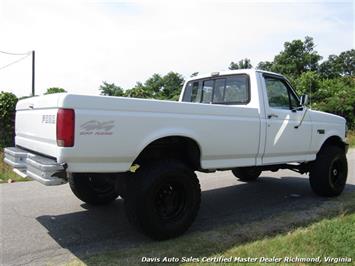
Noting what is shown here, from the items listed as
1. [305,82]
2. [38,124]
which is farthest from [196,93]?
[305,82]

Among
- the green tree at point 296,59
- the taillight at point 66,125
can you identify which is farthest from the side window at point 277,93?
the green tree at point 296,59

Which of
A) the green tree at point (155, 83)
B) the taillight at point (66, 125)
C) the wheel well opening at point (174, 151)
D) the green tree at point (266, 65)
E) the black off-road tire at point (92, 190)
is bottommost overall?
the black off-road tire at point (92, 190)

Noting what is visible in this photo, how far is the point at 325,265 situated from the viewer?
4160 millimetres

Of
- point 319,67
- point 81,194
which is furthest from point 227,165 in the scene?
point 319,67

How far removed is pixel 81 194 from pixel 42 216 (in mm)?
628

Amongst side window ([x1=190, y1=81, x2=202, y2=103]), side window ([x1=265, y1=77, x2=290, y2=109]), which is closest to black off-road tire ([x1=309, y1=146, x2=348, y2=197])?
side window ([x1=265, y1=77, x2=290, y2=109])

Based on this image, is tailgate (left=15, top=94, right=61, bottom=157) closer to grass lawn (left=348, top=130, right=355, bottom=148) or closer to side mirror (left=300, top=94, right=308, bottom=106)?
side mirror (left=300, top=94, right=308, bottom=106)

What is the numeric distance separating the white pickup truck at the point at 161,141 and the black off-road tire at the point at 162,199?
11 millimetres

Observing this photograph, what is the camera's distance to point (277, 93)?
653cm

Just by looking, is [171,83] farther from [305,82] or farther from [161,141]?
[161,141]

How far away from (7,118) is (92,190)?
30.5 feet

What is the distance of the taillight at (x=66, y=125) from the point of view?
4.10 metres

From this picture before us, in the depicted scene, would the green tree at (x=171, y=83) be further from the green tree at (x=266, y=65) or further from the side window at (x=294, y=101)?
the side window at (x=294, y=101)

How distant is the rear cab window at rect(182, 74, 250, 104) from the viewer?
249 inches
